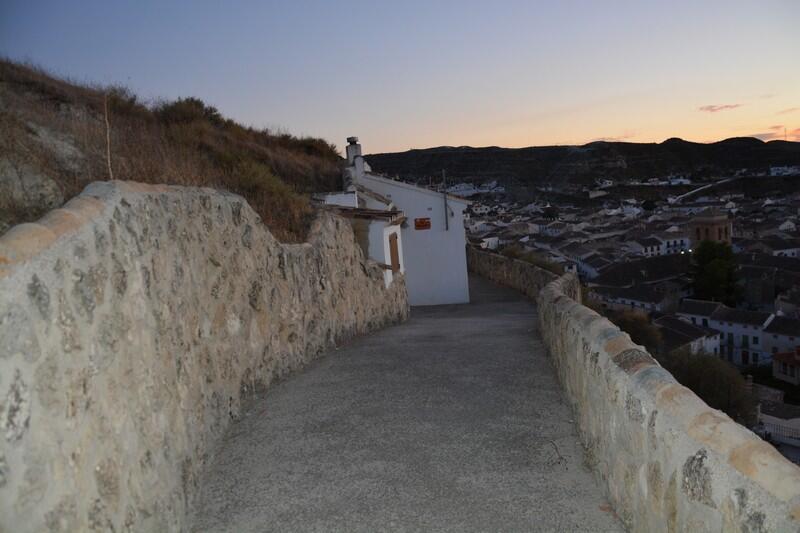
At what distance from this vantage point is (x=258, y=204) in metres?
9.03

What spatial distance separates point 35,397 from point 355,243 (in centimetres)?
940

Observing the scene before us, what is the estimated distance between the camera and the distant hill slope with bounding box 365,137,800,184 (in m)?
149

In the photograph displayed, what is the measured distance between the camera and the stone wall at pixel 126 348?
2.62 metres

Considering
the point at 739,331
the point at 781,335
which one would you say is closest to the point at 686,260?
the point at 739,331

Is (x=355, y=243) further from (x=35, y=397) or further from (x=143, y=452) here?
(x=35, y=397)

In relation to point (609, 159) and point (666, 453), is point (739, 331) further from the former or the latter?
point (609, 159)

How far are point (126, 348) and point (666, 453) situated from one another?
9.93ft

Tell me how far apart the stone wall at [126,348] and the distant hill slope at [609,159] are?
436 ft

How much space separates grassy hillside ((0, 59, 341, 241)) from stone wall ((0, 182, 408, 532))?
579 millimetres

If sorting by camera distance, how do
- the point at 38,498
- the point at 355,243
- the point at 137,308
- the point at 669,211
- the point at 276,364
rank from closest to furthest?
the point at 38,498 < the point at 137,308 < the point at 276,364 < the point at 355,243 < the point at 669,211

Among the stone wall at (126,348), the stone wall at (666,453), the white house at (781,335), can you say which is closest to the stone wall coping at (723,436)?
the stone wall at (666,453)

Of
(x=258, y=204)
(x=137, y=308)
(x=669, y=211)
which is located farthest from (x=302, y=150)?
(x=669, y=211)

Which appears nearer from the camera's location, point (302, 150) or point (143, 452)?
point (143, 452)

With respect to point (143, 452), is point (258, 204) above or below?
above
